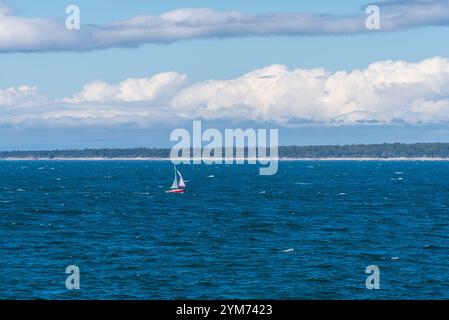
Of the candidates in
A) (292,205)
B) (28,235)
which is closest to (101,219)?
(28,235)

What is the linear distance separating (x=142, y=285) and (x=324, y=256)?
23.1 m

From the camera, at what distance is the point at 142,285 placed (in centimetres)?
5706

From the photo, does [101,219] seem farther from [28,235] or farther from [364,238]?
[364,238]

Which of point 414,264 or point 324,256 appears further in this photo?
point 324,256

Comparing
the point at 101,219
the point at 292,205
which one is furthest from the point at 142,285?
the point at 292,205

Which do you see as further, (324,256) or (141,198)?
(141,198)

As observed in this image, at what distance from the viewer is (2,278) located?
6019 centimetres

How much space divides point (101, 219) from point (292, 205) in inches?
1653

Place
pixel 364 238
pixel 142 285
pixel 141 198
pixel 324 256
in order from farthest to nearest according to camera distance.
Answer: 1. pixel 141 198
2. pixel 364 238
3. pixel 324 256
4. pixel 142 285

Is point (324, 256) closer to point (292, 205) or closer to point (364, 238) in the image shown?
point (364, 238)
